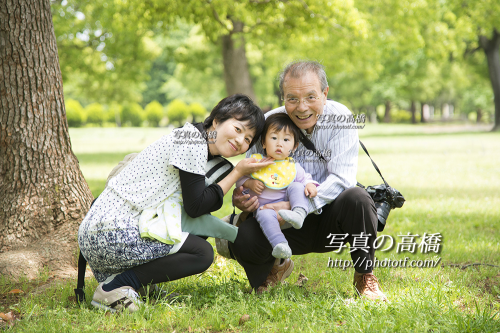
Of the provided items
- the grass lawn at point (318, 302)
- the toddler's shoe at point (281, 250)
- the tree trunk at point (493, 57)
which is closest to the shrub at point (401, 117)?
the tree trunk at point (493, 57)

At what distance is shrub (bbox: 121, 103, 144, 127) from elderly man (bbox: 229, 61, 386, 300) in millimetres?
39750

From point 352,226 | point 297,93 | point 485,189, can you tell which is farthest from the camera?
point 485,189

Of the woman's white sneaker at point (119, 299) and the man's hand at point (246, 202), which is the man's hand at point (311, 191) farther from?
the woman's white sneaker at point (119, 299)

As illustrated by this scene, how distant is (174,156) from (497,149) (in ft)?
48.0

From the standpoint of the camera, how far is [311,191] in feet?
10.3

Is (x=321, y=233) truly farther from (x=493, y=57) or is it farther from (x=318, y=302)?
(x=493, y=57)

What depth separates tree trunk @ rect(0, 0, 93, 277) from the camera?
3.62 meters

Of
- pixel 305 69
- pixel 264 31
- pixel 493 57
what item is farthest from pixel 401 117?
pixel 305 69

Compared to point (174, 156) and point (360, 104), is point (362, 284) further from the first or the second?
point (360, 104)

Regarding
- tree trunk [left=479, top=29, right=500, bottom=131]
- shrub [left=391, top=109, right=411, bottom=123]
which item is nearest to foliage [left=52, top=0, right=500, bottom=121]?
tree trunk [left=479, top=29, right=500, bottom=131]

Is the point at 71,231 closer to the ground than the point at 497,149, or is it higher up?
higher up

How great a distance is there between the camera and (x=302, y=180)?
11.0ft

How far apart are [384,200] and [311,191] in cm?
62

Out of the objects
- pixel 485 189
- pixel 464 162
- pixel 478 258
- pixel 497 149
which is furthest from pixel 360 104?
pixel 478 258
